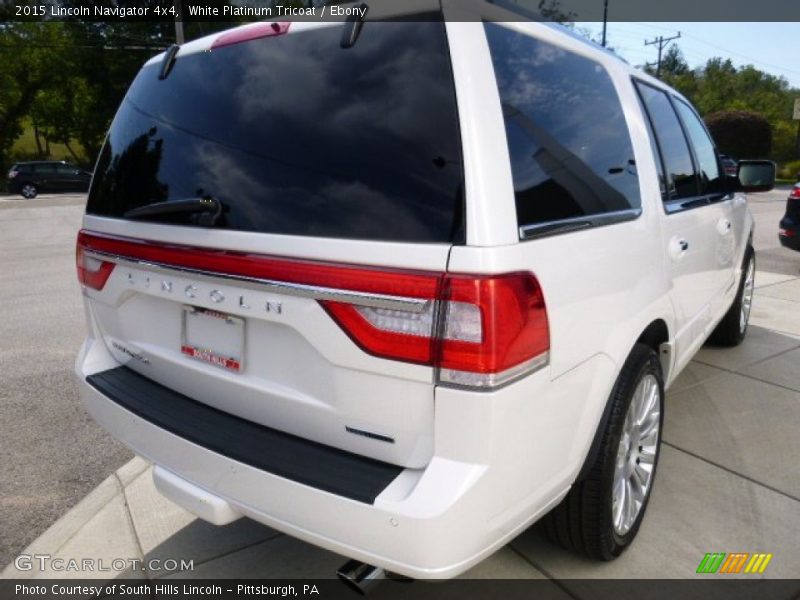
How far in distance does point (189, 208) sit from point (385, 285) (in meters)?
0.79

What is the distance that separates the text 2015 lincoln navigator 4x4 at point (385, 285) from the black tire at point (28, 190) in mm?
30886

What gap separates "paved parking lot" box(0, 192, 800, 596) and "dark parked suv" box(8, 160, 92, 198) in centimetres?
2808

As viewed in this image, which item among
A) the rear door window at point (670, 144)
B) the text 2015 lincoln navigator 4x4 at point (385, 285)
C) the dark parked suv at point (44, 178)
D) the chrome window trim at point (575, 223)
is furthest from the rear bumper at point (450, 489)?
the dark parked suv at point (44, 178)

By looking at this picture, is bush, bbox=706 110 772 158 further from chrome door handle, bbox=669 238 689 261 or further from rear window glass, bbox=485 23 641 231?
rear window glass, bbox=485 23 641 231

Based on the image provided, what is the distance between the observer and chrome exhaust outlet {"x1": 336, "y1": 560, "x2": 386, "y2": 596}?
1.78 metres

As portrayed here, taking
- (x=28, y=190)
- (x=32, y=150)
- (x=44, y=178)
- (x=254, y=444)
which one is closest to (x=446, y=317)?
(x=254, y=444)

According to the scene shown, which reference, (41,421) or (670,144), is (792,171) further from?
(41,421)

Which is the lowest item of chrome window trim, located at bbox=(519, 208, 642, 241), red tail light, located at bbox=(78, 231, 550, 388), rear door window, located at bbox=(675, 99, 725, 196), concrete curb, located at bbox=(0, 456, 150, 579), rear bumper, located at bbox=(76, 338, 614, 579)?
concrete curb, located at bbox=(0, 456, 150, 579)

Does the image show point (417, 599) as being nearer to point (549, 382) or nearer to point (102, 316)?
point (549, 382)

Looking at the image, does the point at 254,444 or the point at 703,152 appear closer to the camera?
the point at 254,444

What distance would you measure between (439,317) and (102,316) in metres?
1.62

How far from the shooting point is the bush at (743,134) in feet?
115

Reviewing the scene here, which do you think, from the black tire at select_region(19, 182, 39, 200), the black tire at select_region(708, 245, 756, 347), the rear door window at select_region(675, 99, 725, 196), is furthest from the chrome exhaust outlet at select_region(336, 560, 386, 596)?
the black tire at select_region(19, 182, 39, 200)

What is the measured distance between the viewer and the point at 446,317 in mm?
1557
